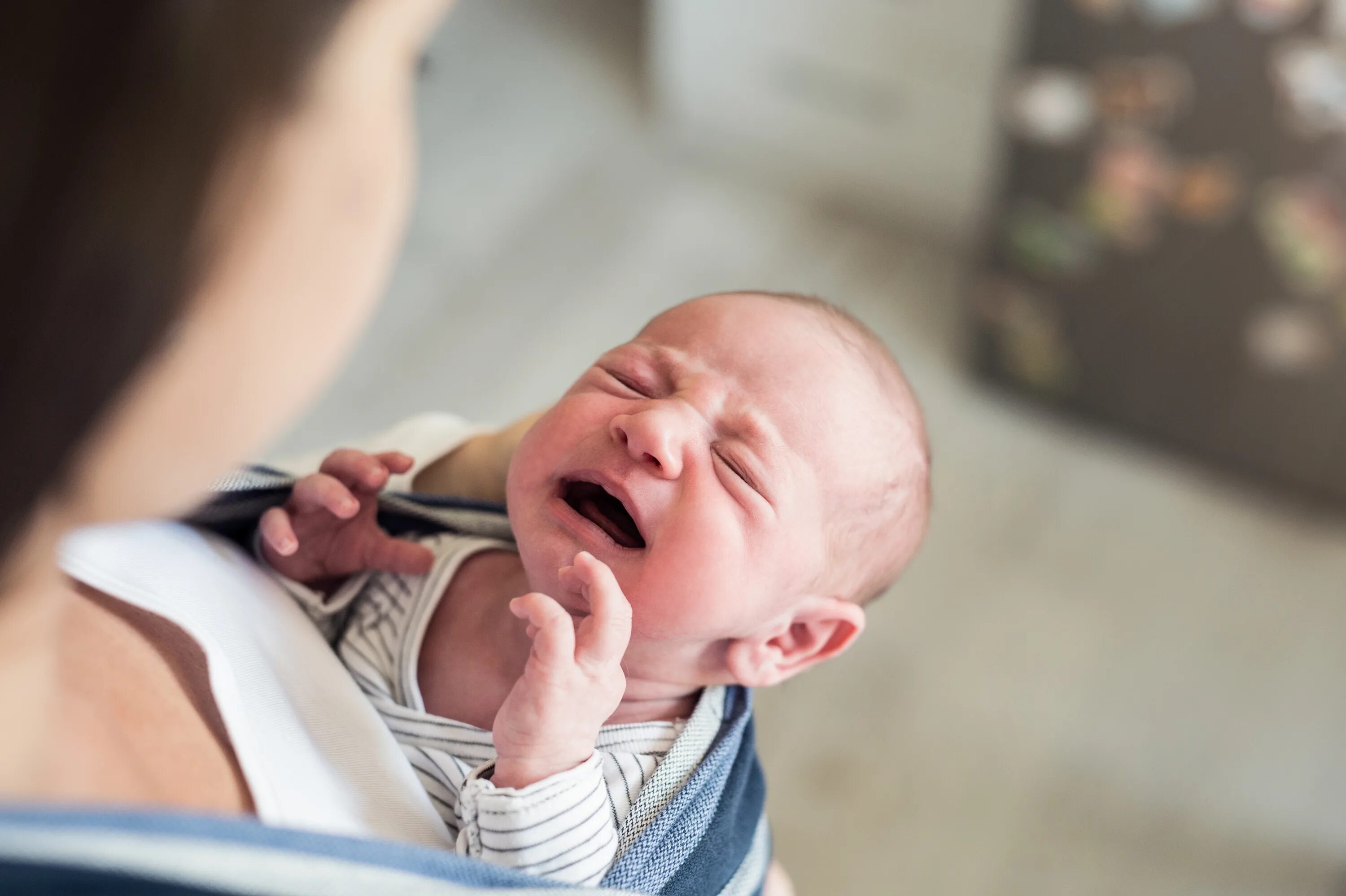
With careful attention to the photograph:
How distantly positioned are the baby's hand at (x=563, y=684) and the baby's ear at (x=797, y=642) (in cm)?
16

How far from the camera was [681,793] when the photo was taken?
68 centimetres

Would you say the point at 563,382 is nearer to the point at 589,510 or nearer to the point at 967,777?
the point at 967,777

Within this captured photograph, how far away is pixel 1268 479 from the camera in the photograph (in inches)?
74.5

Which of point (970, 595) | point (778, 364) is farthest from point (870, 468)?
point (970, 595)

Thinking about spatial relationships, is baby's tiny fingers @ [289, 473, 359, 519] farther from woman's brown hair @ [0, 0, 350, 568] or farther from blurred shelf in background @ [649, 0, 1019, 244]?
blurred shelf in background @ [649, 0, 1019, 244]

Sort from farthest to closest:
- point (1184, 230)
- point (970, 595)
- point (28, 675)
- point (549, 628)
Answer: point (970, 595) → point (1184, 230) → point (549, 628) → point (28, 675)

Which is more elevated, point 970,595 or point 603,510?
point 603,510

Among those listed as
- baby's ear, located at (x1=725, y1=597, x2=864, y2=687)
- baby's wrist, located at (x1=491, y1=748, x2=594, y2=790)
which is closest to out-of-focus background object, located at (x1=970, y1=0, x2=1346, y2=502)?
baby's ear, located at (x1=725, y1=597, x2=864, y2=687)

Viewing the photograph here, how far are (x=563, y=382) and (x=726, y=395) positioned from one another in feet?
4.07

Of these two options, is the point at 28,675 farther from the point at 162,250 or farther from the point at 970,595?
the point at 970,595

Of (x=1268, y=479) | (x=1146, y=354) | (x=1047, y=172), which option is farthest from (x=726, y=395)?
(x=1268, y=479)

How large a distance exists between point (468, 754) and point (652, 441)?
0.23 metres

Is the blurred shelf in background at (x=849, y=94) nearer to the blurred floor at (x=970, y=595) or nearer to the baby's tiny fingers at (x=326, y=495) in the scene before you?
the blurred floor at (x=970, y=595)

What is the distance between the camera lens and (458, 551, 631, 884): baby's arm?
0.62 meters
